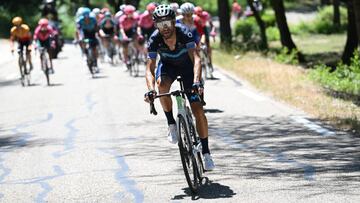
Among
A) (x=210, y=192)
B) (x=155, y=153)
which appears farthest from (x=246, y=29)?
(x=210, y=192)

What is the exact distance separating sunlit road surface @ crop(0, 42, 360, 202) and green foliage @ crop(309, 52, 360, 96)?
181cm

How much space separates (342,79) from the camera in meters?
20.0

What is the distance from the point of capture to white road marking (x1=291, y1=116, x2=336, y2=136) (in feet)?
40.9

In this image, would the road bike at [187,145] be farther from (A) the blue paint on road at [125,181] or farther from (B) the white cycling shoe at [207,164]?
(A) the blue paint on road at [125,181]

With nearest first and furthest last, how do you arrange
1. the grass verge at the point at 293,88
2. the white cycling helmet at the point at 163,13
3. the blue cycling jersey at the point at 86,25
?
the white cycling helmet at the point at 163,13 < the grass verge at the point at 293,88 < the blue cycling jersey at the point at 86,25

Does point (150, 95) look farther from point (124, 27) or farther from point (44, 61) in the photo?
point (124, 27)

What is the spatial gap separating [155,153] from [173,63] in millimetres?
2539

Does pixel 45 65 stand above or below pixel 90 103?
above

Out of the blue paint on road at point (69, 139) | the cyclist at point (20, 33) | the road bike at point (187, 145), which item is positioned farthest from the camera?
the cyclist at point (20, 33)

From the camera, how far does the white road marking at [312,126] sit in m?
12.5

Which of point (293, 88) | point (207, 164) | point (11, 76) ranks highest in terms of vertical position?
point (207, 164)

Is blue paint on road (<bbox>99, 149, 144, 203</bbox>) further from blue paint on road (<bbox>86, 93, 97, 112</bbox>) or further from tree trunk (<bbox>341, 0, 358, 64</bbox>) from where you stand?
tree trunk (<bbox>341, 0, 358, 64</bbox>)

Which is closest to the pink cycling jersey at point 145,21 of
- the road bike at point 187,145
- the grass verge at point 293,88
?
the grass verge at point 293,88

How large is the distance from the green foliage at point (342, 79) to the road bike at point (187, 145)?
9468mm
